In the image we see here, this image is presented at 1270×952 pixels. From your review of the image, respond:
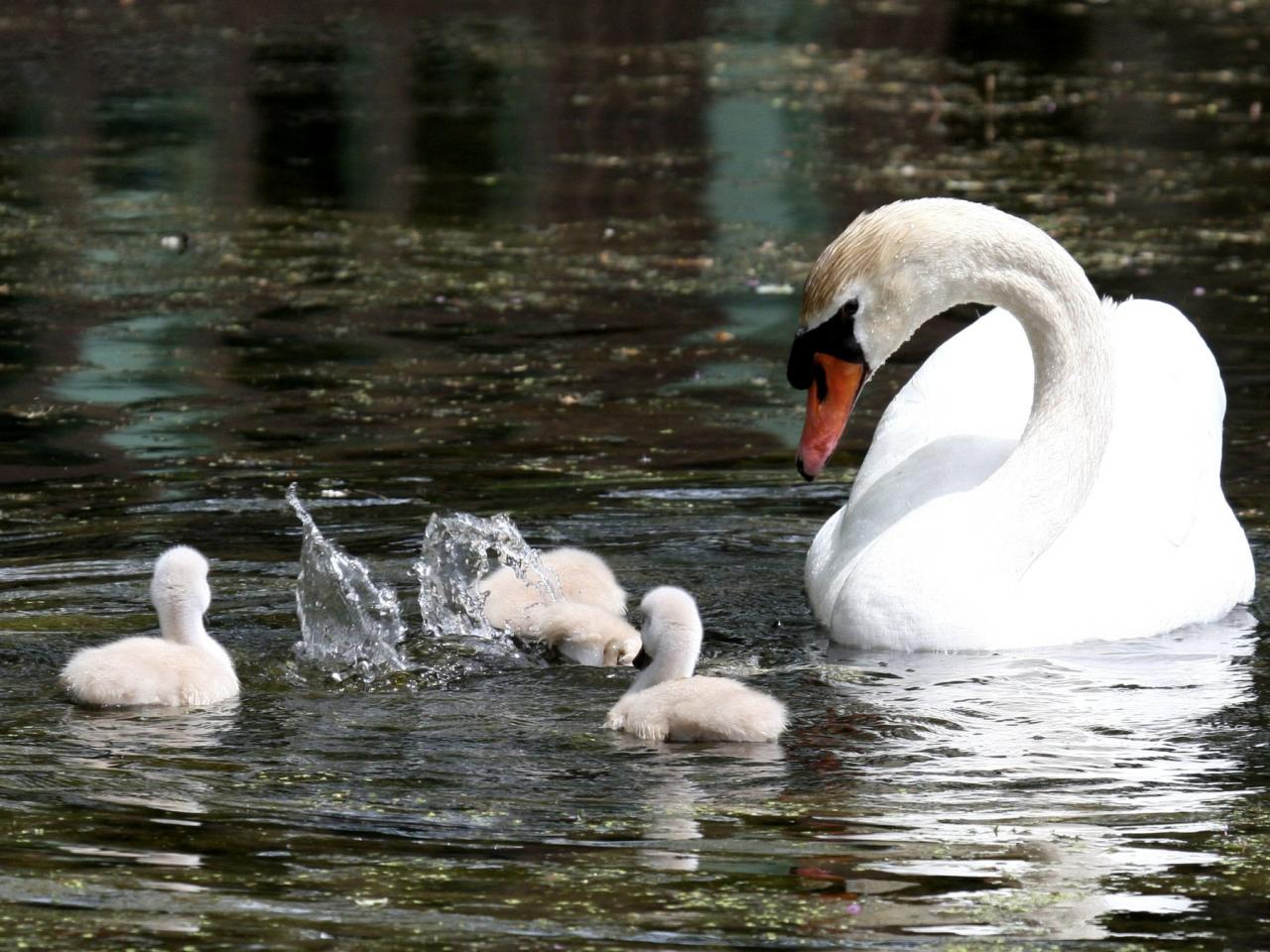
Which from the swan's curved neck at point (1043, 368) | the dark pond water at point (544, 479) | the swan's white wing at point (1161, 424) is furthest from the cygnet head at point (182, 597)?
the swan's white wing at point (1161, 424)

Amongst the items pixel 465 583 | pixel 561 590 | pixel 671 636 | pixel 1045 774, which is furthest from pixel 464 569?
pixel 1045 774

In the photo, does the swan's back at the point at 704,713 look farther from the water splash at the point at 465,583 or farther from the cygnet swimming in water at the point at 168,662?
the cygnet swimming in water at the point at 168,662

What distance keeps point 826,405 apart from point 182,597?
1935 millimetres

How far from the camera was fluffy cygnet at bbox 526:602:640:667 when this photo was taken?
6.77 meters

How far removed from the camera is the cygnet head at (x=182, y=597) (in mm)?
6340

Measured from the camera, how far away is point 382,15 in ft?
80.3

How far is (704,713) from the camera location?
5840 mm

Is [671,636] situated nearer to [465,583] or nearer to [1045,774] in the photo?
[1045,774]

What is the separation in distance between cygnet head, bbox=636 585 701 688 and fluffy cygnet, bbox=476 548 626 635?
757mm

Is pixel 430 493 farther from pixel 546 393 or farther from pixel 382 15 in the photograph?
pixel 382 15

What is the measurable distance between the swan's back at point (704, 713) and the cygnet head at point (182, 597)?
47.5 inches

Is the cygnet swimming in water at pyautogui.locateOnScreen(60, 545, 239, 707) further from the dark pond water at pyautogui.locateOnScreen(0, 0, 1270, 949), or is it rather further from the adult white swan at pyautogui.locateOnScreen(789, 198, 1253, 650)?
the adult white swan at pyautogui.locateOnScreen(789, 198, 1253, 650)

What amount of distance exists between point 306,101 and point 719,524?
1191 cm

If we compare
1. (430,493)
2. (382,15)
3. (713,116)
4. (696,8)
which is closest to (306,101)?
(713,116)
